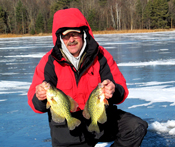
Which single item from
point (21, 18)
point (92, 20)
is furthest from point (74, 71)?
point (21, 18)

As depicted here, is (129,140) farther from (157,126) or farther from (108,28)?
(108,28)

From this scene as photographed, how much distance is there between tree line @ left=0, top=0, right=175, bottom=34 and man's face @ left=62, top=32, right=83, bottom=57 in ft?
201

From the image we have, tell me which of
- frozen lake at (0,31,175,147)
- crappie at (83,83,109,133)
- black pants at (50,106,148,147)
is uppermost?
crappie at (83,83,109,133)

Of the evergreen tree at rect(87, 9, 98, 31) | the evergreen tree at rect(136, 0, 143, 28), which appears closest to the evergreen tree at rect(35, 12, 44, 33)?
the evergreen tree at rect(87, 9, 98, 31)

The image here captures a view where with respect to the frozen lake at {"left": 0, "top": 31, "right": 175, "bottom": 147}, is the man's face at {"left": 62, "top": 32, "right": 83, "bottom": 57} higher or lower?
higher

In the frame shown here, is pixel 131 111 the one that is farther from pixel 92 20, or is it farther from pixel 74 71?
pixel 92 20

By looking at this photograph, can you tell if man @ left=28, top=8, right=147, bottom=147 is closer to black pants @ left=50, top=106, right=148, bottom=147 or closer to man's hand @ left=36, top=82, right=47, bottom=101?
black pants @ left=50, top=106, right=148, bottom=147

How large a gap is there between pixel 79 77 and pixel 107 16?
67.8m

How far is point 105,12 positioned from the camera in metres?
71.0

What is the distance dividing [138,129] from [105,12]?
70.2m

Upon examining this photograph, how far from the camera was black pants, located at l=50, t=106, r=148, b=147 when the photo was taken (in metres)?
3.02

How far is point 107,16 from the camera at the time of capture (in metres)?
69.1

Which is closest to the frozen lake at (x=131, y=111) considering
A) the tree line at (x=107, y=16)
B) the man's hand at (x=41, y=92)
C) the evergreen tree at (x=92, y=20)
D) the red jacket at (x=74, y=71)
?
the red jacket at (x=74, y=71)

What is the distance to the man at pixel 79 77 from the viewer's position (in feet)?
10.0
